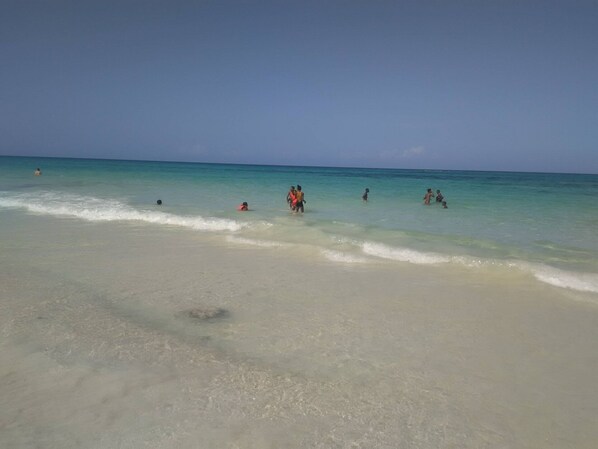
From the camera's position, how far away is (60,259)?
833 cm

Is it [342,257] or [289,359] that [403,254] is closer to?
[342,257]

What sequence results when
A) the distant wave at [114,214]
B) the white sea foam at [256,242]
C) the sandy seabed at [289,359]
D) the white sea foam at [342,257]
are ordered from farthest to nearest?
the distant wave at [114,214]
the white sea foam at [256,242]
the white sea foam at [342,257]
the sandy seabed at [289,359]

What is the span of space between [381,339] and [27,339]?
4.33 metres

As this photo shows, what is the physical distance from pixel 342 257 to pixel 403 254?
5.19 ft

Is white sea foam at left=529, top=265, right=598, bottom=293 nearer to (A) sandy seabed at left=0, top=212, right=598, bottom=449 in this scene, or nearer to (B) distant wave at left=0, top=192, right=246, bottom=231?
(A) sandy seabed at left=0, top=212, right=598, bottom=449

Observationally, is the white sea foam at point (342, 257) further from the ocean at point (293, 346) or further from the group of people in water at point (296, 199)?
the group of people in water at point (296, 199)

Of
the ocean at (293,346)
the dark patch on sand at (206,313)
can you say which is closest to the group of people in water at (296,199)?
the ocean at (293,346)

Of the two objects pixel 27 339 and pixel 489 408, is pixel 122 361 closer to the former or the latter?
pixel 27 339

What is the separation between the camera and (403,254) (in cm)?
965

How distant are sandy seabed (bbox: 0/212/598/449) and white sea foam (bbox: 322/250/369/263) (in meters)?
0.97

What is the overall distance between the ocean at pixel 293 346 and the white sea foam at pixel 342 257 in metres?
0.08

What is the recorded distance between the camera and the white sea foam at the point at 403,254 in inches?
361

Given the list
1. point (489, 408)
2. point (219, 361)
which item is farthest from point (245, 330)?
point (489, 408)

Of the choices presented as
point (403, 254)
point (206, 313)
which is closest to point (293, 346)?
point (206, 313)
